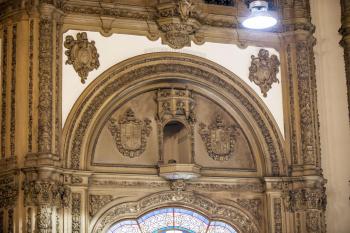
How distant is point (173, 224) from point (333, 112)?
8.23 feet

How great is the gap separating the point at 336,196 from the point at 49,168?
12.0 ft

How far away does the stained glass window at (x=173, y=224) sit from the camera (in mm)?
10328

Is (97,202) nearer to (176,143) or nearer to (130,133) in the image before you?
(130,133)

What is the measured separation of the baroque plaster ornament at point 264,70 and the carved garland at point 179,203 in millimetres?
1517

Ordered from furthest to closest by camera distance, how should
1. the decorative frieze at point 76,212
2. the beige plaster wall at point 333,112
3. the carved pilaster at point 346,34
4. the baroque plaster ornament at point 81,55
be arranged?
the carved pilaster at point 346,34 → the beige plaster wall at point 333,112 → the baroque plaster ornament at point 81,55 → the decorative frieze at point 76,212

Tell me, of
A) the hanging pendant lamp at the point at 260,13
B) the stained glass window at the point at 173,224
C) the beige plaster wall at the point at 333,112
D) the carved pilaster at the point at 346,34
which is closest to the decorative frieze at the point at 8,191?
the stained glass window at the point at 173,224

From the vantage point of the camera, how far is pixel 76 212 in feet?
32.3

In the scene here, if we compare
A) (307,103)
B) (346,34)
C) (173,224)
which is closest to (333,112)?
(307,103)

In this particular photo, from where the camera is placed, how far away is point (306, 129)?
35.5ft

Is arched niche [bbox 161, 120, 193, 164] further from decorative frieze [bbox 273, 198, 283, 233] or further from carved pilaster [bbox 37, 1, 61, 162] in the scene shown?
carved pilaster [bbox 37, 1, 61, 162]

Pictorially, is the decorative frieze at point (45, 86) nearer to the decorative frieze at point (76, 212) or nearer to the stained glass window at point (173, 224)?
the decorative frieze at point (76, 212)

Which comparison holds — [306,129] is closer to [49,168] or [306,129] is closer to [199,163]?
[199,163]

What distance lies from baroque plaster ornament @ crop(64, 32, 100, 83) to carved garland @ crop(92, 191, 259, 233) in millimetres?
1554

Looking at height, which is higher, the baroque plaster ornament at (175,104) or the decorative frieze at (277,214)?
the baroque plaster ornament at (175,104)
